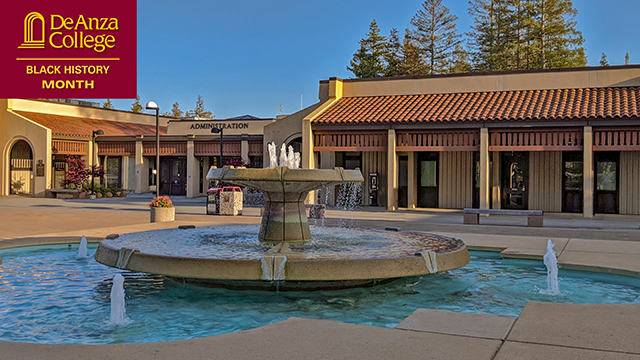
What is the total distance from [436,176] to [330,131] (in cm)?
512

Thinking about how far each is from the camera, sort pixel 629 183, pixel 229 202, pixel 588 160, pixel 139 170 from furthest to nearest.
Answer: pixel 139 170, pixel 629 183, pixel 229 202, pixel 588 160

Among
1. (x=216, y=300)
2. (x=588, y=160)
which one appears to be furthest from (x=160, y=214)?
(x=588, y=160)

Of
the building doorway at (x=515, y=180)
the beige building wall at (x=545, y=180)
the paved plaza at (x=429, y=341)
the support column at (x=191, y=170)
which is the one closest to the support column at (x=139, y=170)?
the support column at (x=191, y=170)

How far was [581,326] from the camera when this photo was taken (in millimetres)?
5195

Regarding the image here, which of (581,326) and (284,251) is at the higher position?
(284,251)

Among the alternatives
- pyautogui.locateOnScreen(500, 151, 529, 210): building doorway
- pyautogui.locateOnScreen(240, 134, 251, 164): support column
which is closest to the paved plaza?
pyautogui.locateOnScreen(500, 151, 529, 210): building doorway

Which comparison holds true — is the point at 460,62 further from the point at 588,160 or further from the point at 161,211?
the point at 161,211

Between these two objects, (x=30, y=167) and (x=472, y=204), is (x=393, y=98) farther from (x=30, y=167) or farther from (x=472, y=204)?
(x=30, y=167)

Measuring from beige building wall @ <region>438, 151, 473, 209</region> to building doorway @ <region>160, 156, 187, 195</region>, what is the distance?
20.1 meters

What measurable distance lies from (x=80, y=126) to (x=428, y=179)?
1096 inches

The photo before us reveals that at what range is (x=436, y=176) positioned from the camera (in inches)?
999

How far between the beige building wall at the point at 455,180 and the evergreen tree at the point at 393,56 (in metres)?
33.5

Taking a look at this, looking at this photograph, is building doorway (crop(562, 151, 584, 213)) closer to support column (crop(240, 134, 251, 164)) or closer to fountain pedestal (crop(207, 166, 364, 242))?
fountain pedestal (crop(207, 166, 364, 242))

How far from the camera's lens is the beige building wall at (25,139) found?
36622 mm
